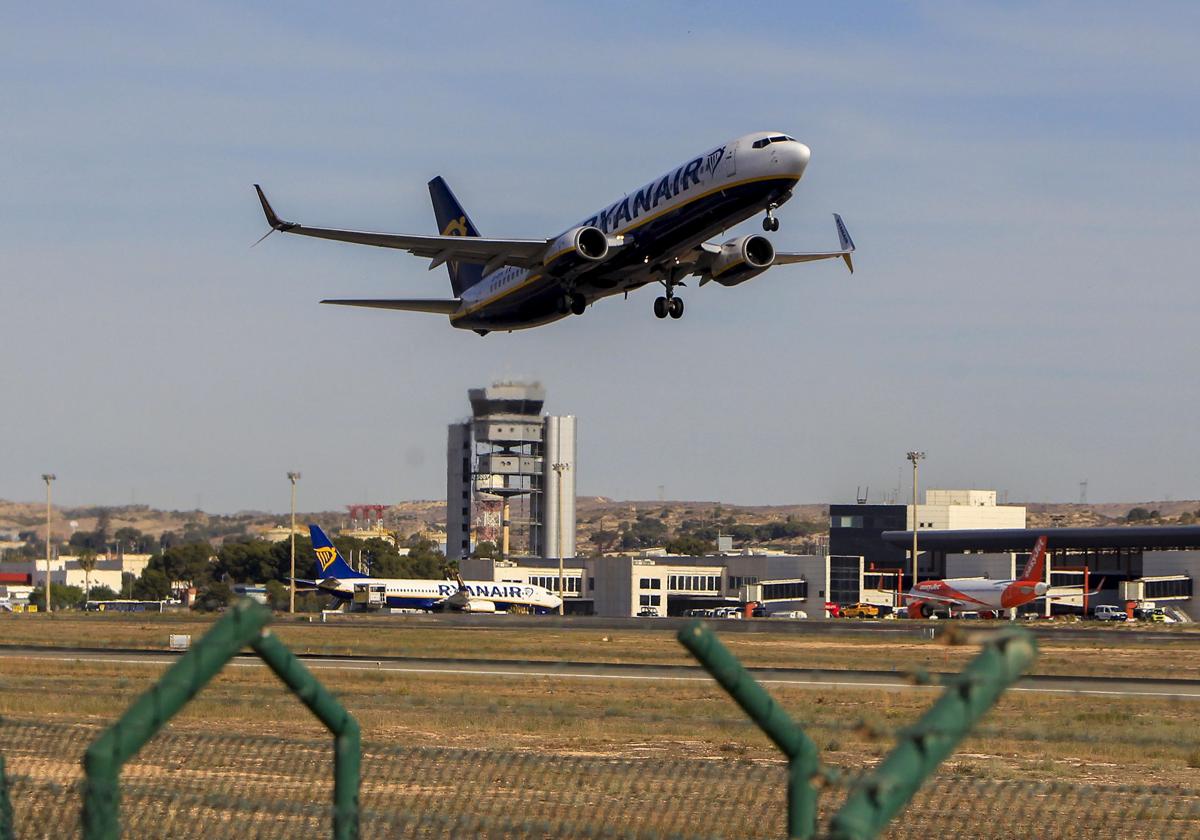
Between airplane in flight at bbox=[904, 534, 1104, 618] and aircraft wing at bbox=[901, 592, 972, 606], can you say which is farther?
aircraft wing at bbox=[901, 592, 972, 606]

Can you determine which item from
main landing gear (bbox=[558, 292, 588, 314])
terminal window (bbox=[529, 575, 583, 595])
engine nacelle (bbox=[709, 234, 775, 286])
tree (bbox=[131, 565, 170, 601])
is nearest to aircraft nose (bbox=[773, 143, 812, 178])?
engine nacelle (bbox=[709, 234, 775, 286])

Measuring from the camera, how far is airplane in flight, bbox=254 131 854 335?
3656 centimetres

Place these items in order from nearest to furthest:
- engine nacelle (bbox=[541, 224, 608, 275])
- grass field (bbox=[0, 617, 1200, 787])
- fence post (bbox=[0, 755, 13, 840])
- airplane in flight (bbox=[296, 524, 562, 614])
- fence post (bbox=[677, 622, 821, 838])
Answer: fence post (bbox=[677, 622, 821, 838]), fence post (bbox=[0, 755, 13, 840]), grass field (bbox=[0, 617, 1200, 787]), engine nacelle (bbox=[541, 224, 608, 275]), airplane in flight (bbox=[296, 524, 562, 614])

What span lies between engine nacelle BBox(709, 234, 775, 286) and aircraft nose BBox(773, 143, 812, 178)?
16.2 ft

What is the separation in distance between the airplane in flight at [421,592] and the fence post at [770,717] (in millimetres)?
96350

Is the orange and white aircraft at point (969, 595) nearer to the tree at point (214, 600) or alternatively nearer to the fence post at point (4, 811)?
the tree at point (214, 600)

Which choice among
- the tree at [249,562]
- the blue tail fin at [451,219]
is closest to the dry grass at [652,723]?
the blue tail fin at [451,219]

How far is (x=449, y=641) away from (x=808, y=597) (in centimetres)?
8630

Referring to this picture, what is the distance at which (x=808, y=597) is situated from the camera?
417ft

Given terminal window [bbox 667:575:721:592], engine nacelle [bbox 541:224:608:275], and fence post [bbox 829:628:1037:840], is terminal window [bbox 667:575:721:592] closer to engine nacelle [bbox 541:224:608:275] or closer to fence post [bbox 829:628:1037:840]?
engine nacelle [bbox 541:224:608:275]

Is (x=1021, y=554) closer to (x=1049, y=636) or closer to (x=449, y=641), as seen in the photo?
(x=1049, y=636)

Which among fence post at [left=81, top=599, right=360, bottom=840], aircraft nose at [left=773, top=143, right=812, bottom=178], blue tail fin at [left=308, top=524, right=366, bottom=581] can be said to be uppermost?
aircraft nose at [left=773, top=143, right=812, bottom=178]

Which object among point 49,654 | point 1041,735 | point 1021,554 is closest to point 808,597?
point 1021,554

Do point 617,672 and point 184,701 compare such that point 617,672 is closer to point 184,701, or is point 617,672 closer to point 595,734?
point 595,734
